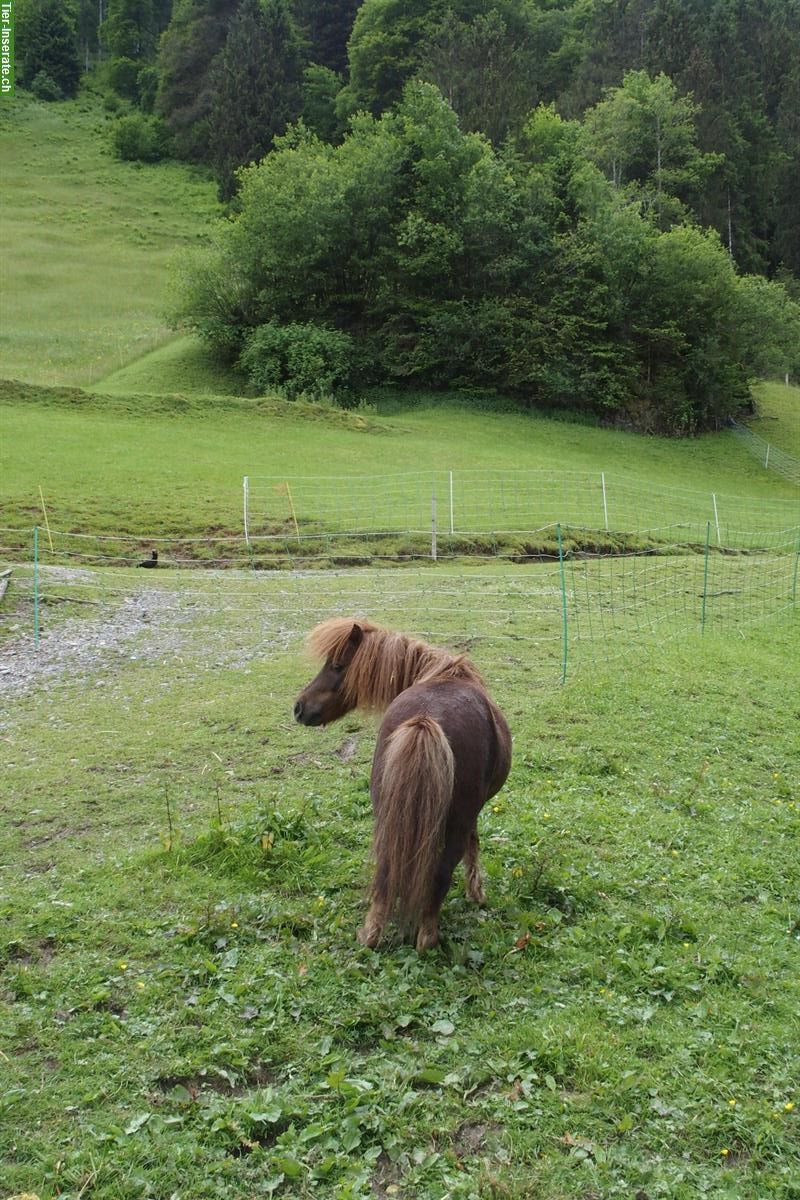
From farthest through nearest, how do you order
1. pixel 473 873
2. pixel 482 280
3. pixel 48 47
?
1. pixel 48 47
2. pixel 482 280
3. pixel 473 873

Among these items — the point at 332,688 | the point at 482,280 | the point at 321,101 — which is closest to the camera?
the point at 332,688

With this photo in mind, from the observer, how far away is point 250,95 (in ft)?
216

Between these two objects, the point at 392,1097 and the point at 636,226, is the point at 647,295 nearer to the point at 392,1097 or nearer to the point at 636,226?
the point at 636,226

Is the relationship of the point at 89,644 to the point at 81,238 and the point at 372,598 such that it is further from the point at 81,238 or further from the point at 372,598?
the point at 81,238

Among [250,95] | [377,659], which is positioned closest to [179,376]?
[377,659]

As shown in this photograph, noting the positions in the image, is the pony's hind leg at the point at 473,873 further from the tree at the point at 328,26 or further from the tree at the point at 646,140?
the tree at the point at 328,26

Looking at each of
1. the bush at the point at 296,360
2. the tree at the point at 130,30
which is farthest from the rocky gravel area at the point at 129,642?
the tree at the point at 130,30

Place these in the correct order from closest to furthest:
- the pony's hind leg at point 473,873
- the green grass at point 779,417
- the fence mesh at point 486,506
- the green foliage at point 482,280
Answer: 1. the pony's hind leg at point 473,873
2. the fence mesh at point 486,506
3. the green foliage at point 482,280
4. the green grass at point 779,417

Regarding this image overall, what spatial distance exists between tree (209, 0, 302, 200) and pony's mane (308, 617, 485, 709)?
65449 millimetres

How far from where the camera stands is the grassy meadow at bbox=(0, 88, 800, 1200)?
3469mm

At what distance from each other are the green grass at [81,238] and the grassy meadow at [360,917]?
27.2 metres

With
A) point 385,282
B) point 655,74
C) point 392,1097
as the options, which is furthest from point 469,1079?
point 655,74

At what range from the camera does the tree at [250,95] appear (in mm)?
64875

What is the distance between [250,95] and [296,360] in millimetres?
41397
